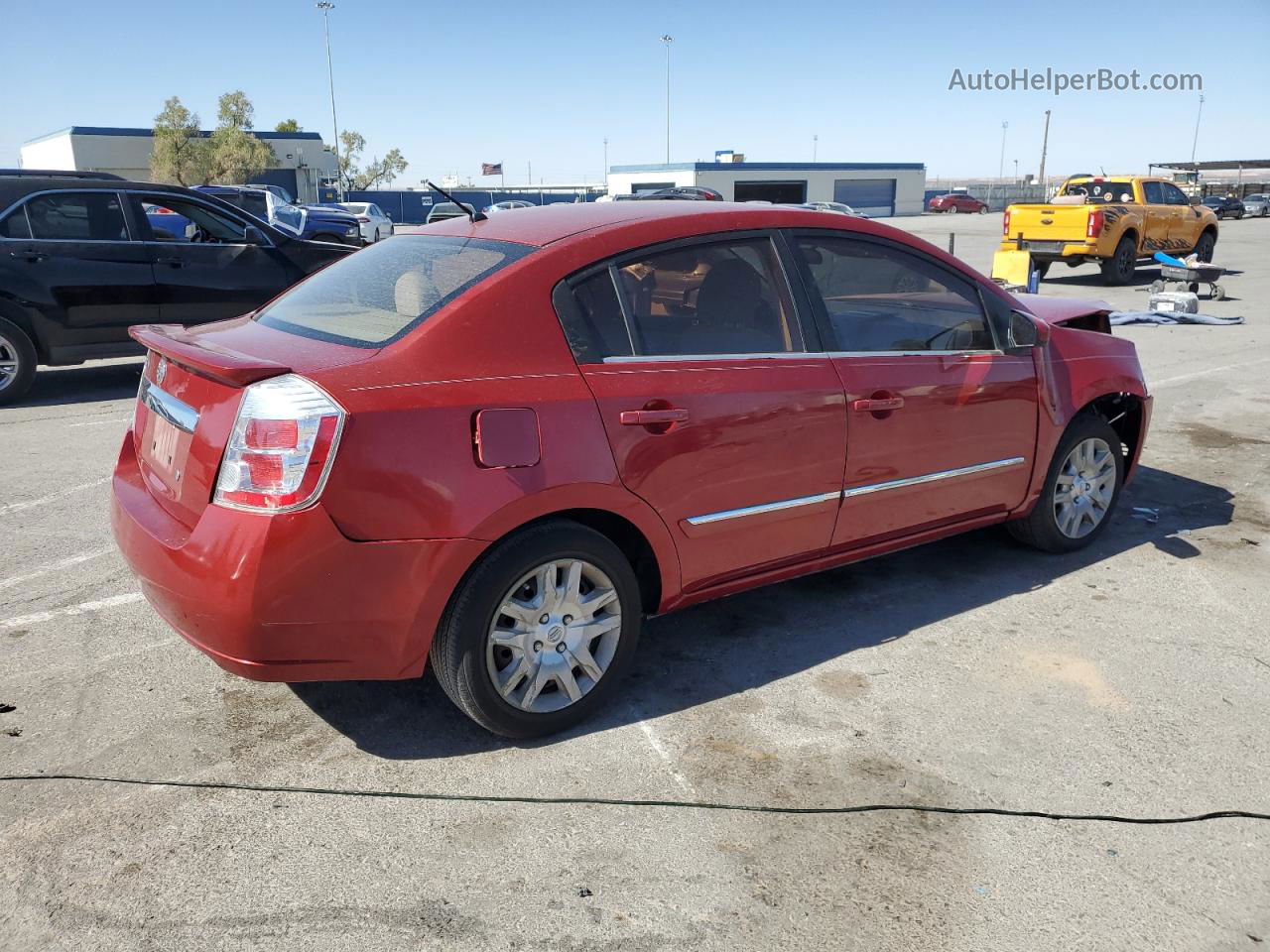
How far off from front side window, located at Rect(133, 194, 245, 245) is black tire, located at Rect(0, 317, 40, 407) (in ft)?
4.44

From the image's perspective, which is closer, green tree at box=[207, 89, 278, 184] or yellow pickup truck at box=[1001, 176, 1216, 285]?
yellow pickup truck at box=[1001, 176, 1216, 285]

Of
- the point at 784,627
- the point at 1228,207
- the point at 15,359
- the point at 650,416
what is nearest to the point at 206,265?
the point at 15,359

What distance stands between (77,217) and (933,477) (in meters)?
7.49

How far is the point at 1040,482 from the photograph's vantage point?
469 cm

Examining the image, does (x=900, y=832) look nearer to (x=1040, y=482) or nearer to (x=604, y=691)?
(x=604, y=691)

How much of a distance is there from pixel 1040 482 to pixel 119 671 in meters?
3.88

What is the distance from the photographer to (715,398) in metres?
3.45

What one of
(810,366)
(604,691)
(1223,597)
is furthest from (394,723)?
(1223,597)

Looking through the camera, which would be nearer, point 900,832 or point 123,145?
point 900,832

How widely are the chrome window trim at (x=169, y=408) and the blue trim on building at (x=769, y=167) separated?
66229 millimetres

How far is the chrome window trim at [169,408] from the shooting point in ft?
10.2

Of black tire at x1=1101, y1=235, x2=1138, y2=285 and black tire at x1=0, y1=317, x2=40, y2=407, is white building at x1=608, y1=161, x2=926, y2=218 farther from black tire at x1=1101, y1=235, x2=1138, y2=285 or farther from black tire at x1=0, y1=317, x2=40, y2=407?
black tire at x1=0, y1=317, x2=40, y2=407

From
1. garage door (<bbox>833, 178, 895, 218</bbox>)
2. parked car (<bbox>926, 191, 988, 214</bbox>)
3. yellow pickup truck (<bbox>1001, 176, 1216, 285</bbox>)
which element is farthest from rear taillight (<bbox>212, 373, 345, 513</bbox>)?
garage door (<bbox>833, 178, 895, 218</bbox>)

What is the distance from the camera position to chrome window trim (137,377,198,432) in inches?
122
